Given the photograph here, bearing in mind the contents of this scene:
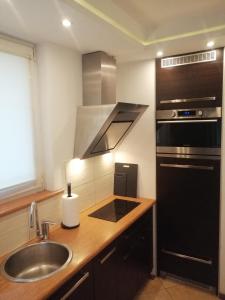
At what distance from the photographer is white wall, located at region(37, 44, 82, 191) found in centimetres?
191

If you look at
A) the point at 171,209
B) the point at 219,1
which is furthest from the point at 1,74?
the point at 171,209

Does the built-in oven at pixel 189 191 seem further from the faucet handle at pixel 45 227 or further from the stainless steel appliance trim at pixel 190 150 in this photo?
the faucet handle at pixel 45 227

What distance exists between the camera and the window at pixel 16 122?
1689 mm

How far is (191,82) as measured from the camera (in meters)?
2.25

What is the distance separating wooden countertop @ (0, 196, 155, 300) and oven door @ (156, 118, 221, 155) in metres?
0.61

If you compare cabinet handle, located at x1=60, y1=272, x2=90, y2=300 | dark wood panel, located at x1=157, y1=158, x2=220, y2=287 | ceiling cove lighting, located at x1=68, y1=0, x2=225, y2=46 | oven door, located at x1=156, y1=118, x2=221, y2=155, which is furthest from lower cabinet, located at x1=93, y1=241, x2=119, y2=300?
ceiling cove lighting, located at x1=68, y1=0, x2=225, y2=46

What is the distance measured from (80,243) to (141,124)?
4.38ft

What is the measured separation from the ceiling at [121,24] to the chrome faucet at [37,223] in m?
1.14

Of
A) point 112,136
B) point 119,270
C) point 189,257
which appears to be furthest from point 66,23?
point 189,257

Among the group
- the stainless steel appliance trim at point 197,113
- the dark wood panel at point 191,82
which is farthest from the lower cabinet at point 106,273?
the dark wood panel at point 191,82

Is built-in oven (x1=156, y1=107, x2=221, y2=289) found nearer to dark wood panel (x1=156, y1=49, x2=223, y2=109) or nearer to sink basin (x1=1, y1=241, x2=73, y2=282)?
dark wood panel (x1=156, y1=49, x2=223, y2=109)

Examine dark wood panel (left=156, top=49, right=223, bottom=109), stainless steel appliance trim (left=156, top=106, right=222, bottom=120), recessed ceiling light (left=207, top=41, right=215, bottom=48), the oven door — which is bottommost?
the oven door

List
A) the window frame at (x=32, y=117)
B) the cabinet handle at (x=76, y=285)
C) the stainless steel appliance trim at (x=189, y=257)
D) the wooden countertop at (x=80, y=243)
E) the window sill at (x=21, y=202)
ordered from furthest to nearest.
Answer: the stainless steel appliance trim at (x=189, y=257)
the window frame at (x=32, y=117)
the window sill at (x=21, y=202)
the cabinet handle at (x=76, y=285)
the wooden countertop at (x=80, y=243)

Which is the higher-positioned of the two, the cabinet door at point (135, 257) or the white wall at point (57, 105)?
the white wall at point (57, 105)
